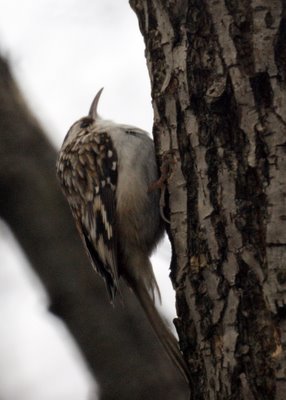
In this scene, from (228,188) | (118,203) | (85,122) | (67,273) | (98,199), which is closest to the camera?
(228,188)

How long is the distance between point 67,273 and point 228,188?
0.83m

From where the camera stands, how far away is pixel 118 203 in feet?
11.2

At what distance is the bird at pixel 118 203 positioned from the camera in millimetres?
3201

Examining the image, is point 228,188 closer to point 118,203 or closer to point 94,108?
point 118,203

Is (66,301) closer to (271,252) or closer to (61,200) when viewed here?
(61,200)

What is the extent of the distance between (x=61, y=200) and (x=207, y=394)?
1009 mm

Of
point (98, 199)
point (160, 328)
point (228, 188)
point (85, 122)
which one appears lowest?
point (160, 328)

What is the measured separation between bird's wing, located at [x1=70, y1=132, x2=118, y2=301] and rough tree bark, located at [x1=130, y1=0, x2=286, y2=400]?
924 millimetres

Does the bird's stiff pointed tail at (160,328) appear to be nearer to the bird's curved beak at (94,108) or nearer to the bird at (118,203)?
the bird at (118,203)

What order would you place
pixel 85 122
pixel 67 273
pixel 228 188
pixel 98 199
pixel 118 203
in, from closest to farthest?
pixel 228 188 < pixel 67 273 < pixel 118 203 < pixel 98 199 < pixel 85 122

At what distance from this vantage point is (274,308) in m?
2.10

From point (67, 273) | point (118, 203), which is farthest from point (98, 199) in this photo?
point (67, 273)

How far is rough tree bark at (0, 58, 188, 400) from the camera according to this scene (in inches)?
110

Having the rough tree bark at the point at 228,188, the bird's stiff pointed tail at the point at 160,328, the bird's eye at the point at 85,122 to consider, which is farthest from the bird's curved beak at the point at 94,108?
the rough tree bark at the point at 228,188
